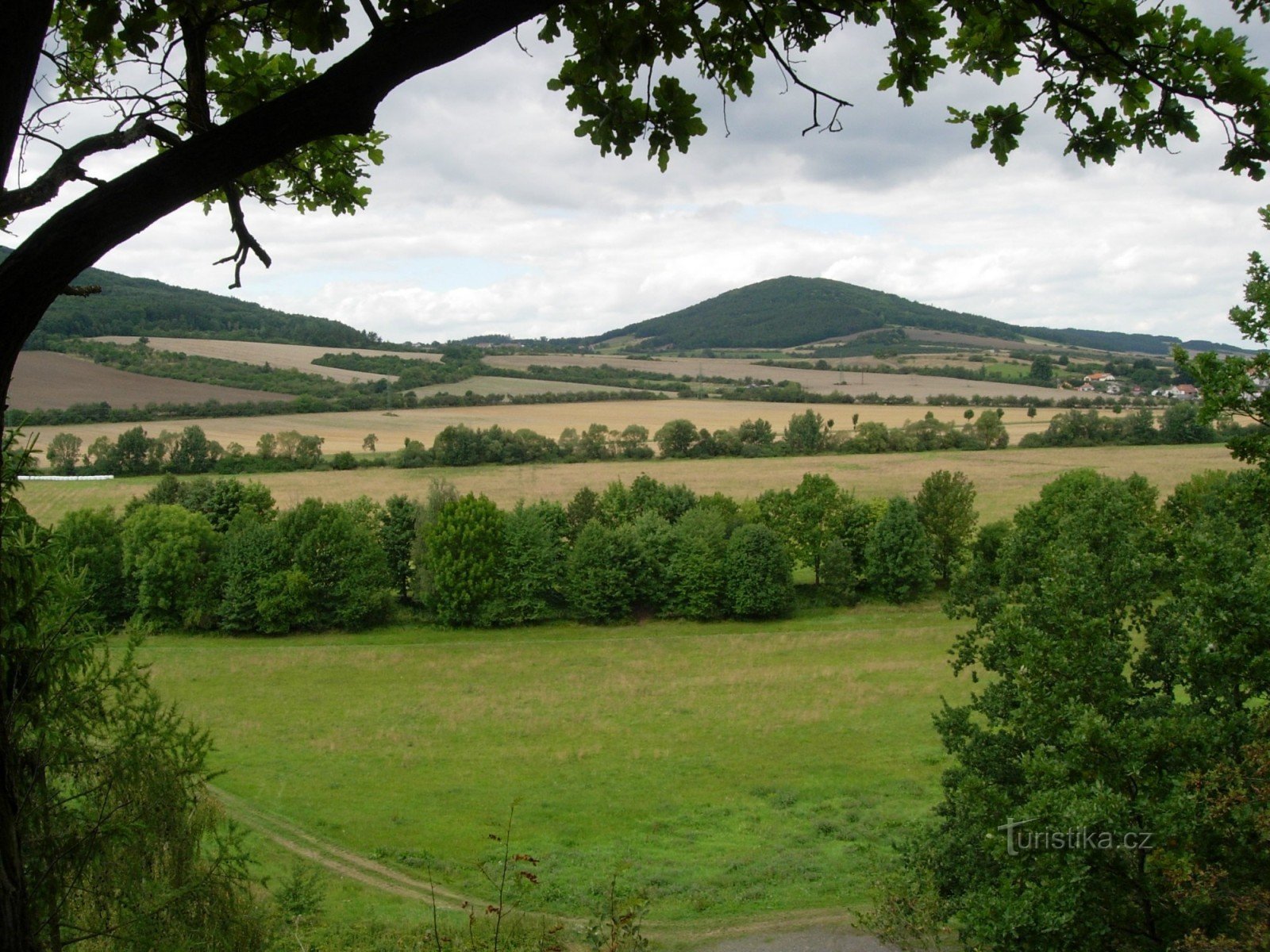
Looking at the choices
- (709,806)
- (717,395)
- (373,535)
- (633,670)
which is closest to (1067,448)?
(717,395)

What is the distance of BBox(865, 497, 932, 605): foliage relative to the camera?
5391 centimetres

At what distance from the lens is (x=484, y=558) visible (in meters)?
53.6

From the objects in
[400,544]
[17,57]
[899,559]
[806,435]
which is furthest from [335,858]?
[806,435]

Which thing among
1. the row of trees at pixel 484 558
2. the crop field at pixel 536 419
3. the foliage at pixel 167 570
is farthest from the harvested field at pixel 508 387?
the foliage at pixel 167 570

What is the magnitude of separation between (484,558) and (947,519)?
2854 cm

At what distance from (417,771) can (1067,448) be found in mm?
66273

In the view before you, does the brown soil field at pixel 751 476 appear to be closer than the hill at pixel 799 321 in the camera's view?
Yes

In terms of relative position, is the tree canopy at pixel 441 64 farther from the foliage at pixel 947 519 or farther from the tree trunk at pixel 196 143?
the foliage at pixel 947 519

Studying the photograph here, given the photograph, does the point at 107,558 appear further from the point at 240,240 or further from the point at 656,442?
the point at 240,240

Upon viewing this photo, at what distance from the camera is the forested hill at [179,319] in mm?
68450

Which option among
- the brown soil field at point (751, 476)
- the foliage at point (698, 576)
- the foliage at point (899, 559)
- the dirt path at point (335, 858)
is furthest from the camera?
the brown soil field at point (751, 476)

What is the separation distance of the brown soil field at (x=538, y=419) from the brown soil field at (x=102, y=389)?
2532mm

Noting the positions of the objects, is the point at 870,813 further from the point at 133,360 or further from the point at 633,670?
the point at 133,360

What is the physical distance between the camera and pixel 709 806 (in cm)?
2780
